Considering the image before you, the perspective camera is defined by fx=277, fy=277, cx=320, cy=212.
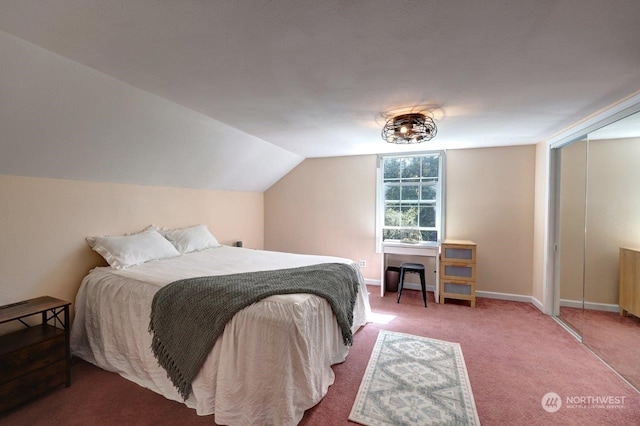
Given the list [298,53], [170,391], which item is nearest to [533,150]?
[298,53]

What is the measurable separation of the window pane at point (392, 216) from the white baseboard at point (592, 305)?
7.69 feet

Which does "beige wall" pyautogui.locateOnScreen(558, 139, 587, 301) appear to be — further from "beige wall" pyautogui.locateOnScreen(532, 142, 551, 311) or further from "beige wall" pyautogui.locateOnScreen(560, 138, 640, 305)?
"beige wall" pyautogui.locateOnScreen(532, 142, 551, 311)

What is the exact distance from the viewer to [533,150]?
3861mm

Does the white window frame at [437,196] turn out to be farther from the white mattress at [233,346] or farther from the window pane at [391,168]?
the white mattress at [233,346]

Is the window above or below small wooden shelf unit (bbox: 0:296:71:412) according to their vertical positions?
above

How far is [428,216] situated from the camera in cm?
444

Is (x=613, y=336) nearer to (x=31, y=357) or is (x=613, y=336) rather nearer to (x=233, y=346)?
→ (x=233, y=346)

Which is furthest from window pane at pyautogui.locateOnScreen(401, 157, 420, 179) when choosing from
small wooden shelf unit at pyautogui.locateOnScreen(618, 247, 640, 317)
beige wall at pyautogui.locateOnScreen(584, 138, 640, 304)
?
small wooden shelf unit at pyautogui.locateOnScreen(618, 247, 640, 317)

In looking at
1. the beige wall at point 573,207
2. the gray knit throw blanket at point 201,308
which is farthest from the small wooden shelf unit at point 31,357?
the beige wall at point 573,207

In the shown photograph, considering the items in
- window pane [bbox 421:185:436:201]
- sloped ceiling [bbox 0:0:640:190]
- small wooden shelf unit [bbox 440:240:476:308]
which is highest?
sloped ceiling [bbox 0:0:640:190]

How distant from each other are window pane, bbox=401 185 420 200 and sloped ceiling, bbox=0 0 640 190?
1.51m

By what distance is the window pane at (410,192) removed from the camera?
450 centimetres

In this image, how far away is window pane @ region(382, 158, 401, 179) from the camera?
4.61 metres

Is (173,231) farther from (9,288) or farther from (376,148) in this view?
(376,148)
